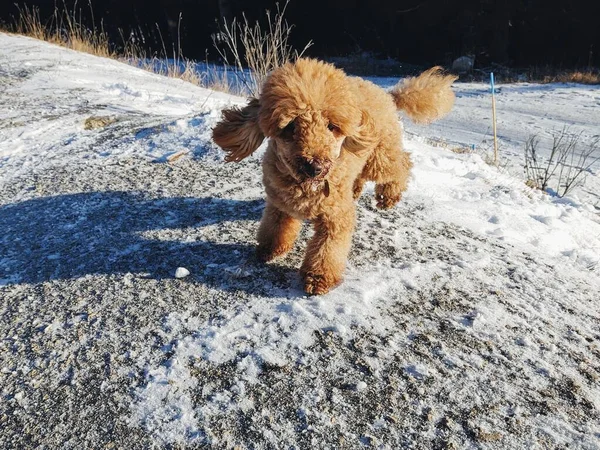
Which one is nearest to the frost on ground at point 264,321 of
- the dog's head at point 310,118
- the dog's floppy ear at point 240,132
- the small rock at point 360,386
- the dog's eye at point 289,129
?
the small rock at point 360,386

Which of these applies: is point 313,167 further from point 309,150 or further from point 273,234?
point 273,234

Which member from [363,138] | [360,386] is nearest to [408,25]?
[363,138]

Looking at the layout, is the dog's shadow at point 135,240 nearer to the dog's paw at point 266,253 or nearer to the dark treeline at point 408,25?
the dog's paw at point 266,253

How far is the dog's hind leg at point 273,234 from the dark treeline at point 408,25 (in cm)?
1499

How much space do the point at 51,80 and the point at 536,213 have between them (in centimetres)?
639

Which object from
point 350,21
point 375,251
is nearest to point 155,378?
point 375,251

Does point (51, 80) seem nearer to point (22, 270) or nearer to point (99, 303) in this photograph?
point (22, 270)

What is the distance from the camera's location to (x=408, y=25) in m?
22.4

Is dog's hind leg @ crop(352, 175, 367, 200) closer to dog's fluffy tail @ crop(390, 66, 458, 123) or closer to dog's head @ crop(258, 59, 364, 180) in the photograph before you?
dog's fluffy tail @ crop(390, 66, 458, 123)

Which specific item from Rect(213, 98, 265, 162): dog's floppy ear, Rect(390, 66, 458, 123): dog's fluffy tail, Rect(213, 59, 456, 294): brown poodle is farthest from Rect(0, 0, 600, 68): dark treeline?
Rect(213, 59, 456, 294): brown poodle

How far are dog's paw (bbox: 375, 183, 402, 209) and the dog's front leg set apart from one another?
0.84 metres

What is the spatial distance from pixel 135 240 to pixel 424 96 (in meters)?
2.61

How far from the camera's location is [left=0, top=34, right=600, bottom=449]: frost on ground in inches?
80.7

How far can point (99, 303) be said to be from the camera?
273cm
